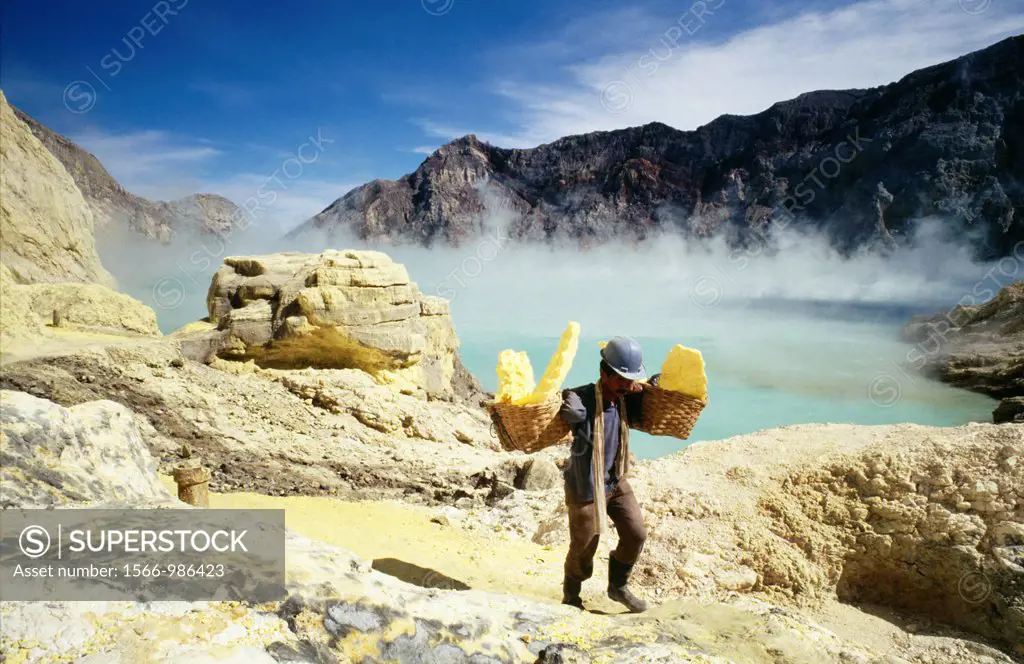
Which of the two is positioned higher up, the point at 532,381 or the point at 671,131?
the point at 671,131

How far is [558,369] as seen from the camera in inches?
132

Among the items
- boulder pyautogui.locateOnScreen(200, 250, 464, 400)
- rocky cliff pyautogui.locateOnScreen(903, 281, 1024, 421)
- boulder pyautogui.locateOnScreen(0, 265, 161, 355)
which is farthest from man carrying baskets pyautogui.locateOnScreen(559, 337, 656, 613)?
rocky cliff pyautogui.locateOnScreen(903, 281, 1024, 421)

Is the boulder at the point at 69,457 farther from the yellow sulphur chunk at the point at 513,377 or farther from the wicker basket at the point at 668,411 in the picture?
the wicker basket at the point at 668,411

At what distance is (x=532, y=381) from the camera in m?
3.32

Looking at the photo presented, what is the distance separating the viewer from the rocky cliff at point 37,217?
1091cm

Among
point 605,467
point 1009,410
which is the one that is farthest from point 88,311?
point 1009,410

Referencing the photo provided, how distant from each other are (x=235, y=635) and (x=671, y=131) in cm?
5498

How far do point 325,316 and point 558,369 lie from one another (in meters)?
6.26

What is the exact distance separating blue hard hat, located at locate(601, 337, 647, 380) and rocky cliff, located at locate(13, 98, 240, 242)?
140 feet

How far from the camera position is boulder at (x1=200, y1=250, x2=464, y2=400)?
8859mm

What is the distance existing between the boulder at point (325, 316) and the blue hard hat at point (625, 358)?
20.7 ft

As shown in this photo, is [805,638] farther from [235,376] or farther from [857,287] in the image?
[857,287]

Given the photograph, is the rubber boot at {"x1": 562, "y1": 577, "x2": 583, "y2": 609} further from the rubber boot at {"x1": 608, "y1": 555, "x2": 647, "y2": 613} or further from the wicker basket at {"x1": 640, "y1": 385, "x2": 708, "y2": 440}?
the wicker basket at {"x1": 640, "y1": 385, "x2": 708, "y2": 440}

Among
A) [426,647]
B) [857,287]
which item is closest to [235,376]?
[426,647]
